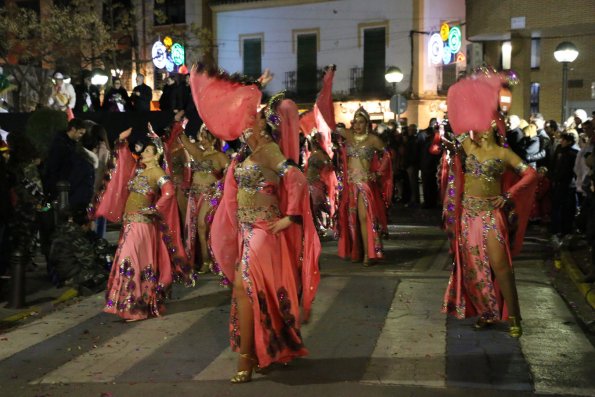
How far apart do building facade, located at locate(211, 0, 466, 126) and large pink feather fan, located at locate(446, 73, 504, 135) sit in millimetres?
26767

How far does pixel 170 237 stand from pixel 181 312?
0.77 m

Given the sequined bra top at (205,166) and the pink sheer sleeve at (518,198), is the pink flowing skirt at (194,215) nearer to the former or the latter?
the sequined bra top at (205,166)

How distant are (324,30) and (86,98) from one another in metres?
22.7

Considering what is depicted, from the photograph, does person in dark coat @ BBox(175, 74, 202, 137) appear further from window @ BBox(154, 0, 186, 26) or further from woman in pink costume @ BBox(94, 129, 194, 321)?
window @ BBox(154, 0, 186, 26)

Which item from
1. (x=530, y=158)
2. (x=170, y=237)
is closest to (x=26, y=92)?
(x=530, y=158)

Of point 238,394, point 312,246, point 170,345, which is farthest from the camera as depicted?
point 170,345

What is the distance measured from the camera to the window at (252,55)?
41125 mm

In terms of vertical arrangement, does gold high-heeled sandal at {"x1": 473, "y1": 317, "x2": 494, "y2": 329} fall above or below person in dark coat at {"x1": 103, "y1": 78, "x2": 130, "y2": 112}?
below

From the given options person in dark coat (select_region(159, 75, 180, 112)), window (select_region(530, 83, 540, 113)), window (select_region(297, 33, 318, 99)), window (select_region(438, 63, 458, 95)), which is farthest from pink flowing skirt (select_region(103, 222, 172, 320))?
window (select_region(297, 33, 318, 99))

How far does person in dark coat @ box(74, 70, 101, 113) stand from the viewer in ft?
56.8

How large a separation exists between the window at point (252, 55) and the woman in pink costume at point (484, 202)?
114ft

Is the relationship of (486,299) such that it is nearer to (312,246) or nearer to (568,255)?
(312,246)

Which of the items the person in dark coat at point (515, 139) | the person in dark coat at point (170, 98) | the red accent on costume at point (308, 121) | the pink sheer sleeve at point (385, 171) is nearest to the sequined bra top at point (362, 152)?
the pink sheer sleeve at point (385, 171)

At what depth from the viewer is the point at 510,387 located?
5445 millimetres
